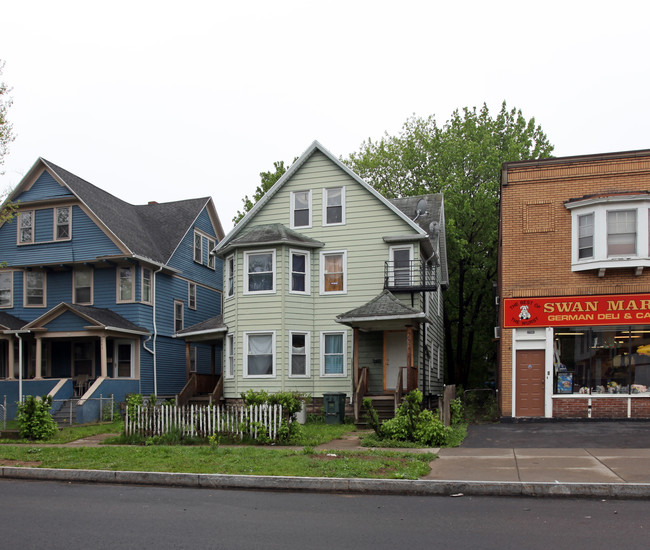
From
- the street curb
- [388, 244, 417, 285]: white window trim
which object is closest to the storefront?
[388, 244, 417, 285]: white window trim

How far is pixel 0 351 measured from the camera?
28.1 metres

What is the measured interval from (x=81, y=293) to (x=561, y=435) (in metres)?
19.5

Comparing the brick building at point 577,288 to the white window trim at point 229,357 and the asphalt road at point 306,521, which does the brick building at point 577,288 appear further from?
the asphalt road at point 306,521

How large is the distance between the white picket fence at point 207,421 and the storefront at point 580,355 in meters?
8.25

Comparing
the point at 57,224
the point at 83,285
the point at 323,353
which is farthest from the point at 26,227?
the point at 323,353

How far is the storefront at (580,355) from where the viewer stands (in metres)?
18.5

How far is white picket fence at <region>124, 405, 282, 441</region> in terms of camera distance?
47.4 ft

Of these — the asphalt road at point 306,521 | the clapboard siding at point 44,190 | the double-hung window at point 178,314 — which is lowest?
the asphalt road at point 306,521

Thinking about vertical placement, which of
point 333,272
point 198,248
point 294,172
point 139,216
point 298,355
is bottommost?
point 298,355

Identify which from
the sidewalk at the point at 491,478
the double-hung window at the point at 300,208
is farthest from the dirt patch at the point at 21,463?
the double-hung window at the point at 300,208

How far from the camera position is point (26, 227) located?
2697 cm

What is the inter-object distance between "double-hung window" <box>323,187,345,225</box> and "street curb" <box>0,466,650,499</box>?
45.8 ft

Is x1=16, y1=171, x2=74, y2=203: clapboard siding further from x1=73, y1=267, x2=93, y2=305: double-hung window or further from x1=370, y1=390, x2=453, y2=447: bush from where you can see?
x1=370, y1=390, x2=453, y2=447: bush

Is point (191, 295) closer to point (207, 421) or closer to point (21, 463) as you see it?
point (207, 421)
